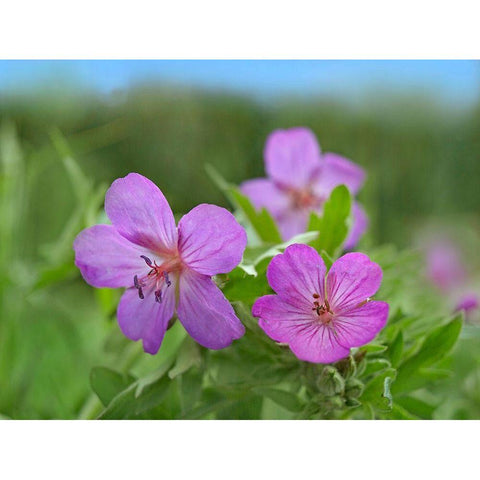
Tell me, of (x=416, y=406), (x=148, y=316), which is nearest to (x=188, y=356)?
(x=148, y=316)

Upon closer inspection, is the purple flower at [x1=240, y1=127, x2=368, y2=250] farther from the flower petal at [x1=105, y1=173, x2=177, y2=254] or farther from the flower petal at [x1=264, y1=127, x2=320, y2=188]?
the flower petal at [x1=105, y1=173, x2=177, y2=254]

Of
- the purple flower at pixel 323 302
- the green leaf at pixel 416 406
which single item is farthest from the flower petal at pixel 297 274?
the green leaf at pixel 416 406

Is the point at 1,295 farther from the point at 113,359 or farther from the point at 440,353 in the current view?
the point at 440,353

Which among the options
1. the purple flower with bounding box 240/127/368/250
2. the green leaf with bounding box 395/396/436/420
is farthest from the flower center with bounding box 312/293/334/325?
the purple flower with bounding box 240/127/368/250

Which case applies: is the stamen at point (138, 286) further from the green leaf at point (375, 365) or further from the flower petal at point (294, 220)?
the flower petal at point (294, 220)

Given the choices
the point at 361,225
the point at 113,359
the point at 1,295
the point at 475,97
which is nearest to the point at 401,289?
the point at 361,225

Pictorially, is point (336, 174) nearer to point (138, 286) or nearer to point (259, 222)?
point (259, 222)

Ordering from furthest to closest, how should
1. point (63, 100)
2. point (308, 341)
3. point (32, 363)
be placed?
1. point (63, 100)
2. point (32, 363)
3. point (308, 341)

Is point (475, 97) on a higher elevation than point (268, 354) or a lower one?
higher
